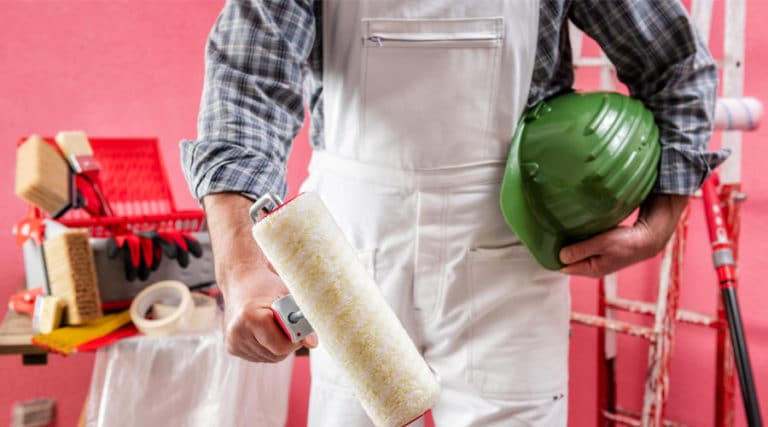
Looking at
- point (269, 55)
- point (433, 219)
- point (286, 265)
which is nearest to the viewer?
point (286, 265)

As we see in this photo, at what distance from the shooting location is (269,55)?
823mm

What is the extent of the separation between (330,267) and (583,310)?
5.36ft

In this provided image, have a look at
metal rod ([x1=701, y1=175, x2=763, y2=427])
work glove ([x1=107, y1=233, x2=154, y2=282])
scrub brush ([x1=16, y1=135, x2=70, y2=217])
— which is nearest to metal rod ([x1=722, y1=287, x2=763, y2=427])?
metal rod ([x1=701, y1=175, x2=763, y2=427])

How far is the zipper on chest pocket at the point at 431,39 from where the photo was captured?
2.97 feet

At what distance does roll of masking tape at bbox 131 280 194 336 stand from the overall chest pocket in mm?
684

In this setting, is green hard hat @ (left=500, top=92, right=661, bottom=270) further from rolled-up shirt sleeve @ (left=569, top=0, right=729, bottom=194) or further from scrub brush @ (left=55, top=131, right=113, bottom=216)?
scrub brush @ (left=55, top=131, right=113, bottom=216)

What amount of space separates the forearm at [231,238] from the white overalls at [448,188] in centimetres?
26

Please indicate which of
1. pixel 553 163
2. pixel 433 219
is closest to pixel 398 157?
pixel 433 219

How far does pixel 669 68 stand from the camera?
1.03 meters

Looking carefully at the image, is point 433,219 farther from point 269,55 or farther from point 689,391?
point 689,391

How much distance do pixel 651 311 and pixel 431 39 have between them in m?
1.16

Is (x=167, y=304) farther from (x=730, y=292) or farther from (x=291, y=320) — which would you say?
(x=730, y=292)

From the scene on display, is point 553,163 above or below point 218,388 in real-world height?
above

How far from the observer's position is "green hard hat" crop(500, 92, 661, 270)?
0.89 metres
